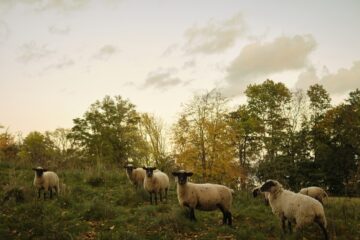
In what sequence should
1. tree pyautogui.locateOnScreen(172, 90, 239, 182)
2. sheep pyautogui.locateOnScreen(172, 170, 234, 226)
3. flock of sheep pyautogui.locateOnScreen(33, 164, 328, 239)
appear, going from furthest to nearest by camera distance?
→ tree pyautogui.locateOnScreen(172, 90, 239, 182) → sheep pyautogui.locateOnScreen(172, 170, 234, 226) → flock of sheep pyautogui.locateOnScreen(33, 164, 328, 239)

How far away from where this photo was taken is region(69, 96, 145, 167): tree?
155 ft

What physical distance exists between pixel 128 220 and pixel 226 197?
12.1 ft

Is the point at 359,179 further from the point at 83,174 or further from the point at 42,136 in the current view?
the point at 42,136

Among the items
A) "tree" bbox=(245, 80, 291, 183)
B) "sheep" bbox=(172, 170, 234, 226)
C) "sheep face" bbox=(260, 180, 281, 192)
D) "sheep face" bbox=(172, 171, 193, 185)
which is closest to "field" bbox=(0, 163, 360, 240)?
"sheep" bbox=(172, 170, 234, 226)

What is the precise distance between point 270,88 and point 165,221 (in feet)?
117

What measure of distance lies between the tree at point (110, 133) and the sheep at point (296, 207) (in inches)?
1381

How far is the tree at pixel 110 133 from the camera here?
4716 cm

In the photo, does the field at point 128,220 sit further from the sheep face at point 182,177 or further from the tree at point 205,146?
the tree at point 205,146

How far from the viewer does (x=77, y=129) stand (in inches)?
1993

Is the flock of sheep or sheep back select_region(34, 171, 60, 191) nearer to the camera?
the flock of sheep

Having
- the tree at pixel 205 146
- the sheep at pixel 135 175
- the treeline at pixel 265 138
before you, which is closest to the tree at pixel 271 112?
the treeline at pixel 265 138

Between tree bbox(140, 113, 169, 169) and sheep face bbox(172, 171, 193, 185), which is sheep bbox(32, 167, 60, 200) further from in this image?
tree bbox(140, 113, 169, 169)

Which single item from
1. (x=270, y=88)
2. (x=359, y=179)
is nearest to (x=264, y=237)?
(x=359, y=179)

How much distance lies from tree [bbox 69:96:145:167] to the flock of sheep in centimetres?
2906
